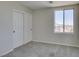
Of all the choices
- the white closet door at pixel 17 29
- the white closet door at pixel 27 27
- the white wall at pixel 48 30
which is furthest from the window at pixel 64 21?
the white closet door at pixel 17 29

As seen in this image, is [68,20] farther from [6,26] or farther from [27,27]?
[6,26]

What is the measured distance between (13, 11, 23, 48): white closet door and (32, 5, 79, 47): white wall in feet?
4.66

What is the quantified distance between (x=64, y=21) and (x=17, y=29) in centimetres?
258

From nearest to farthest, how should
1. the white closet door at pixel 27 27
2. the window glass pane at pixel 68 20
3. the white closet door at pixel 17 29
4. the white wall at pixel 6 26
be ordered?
1. the white wall at pixel 6 26
2. the white closet door at pixel 17 29
3. the window glass pane at pixel 68 20
4. the white closet door at pixel 27 27

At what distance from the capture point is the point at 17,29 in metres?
5.95

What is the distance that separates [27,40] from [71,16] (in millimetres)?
2956

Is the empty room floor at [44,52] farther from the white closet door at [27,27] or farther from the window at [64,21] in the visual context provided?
the white closet door at [27,27]

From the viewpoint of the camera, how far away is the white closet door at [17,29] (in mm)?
5587

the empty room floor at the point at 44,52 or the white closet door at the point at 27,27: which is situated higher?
the white closet door at the point at 27,27

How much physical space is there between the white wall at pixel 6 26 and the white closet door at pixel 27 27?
5.74 feet

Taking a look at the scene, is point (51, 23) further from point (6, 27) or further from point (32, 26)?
point (6, 27)

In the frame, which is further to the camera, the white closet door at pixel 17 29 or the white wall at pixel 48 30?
the white wall at pixel 48 30

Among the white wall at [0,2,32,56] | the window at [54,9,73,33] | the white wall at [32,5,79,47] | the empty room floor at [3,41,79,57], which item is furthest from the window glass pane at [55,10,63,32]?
the white wall at [0,2,32,56]

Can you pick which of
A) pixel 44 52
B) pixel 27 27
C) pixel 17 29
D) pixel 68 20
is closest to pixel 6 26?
pixel 17 29
